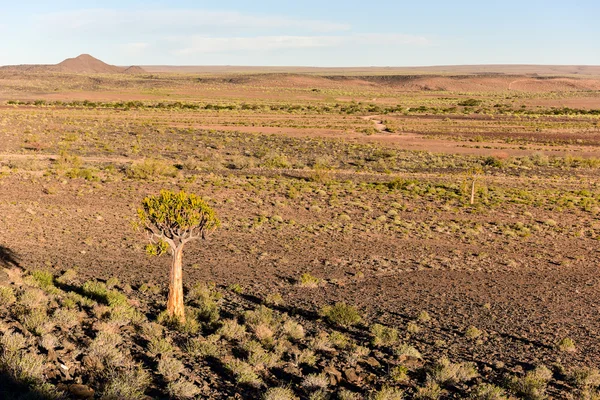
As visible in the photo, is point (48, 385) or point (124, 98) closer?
point (48, 385)

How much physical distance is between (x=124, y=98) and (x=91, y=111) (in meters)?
36.9

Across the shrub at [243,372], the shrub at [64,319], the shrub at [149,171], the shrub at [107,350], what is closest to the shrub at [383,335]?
the shrub at [243,372]

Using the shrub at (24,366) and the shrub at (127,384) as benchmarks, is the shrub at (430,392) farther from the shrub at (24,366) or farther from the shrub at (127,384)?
the shrub at (24,366)

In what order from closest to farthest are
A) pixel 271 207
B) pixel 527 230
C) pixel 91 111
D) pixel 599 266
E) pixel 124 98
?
pixel 599 266, pixel 527 230, pixel 271 207, pixel 91 111, pixel 124 98

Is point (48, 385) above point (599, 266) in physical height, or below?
above

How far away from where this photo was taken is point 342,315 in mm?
14359

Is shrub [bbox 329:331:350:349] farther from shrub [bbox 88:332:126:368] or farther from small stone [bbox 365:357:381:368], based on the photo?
shrub [bbox 88:332:126:368]

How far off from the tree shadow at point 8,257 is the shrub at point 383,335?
35.8ft

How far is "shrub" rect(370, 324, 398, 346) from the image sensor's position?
1304 centimetres

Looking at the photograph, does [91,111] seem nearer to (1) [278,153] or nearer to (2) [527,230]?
(1) [278,153]

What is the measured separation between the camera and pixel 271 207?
2834cm

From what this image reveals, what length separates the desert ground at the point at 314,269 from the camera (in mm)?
11047

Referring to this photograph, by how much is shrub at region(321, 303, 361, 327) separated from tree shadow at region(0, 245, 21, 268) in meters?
9.64

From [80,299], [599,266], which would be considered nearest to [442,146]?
[599,266]
